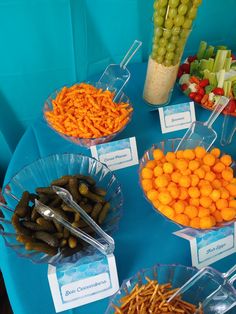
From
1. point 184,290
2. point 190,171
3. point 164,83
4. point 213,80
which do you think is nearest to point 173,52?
point 164,83

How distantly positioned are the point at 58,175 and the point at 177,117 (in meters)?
0.44

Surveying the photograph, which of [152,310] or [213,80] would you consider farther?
[213,80]

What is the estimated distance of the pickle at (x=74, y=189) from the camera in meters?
0.65

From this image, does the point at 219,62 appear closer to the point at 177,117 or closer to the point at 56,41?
the point at 177,117

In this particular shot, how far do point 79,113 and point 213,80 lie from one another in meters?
0.57

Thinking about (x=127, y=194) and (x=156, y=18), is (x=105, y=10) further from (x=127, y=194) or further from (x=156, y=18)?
(x=127, y=194)

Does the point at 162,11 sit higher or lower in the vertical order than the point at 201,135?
higher

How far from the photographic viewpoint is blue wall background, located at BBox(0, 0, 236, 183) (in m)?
1.22

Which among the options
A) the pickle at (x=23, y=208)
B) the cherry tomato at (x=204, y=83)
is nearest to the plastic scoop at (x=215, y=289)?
the pickle at (x=23, y=208)

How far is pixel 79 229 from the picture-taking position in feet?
1.96

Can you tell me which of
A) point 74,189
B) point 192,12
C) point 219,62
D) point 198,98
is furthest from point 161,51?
point 74,189

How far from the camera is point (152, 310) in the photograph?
0.54 meters

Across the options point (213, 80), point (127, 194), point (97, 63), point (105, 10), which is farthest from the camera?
point (97, 63)

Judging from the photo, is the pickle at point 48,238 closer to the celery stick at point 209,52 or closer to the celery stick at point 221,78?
the celery stick at point 221,78
